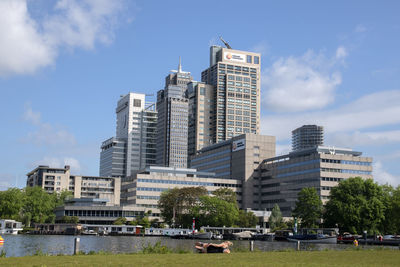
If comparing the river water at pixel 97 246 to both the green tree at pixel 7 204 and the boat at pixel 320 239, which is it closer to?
the boat at pixel 320 239

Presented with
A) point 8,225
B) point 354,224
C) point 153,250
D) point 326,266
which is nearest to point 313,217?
point 354,224

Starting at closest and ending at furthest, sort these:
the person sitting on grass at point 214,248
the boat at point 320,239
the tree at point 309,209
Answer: the person sitting on grass at point 214,248 < the boat at point 320,239 < the tree at point 309,209

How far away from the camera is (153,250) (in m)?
50.9

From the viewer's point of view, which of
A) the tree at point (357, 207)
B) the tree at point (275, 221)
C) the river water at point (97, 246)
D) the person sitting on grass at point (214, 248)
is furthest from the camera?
the tree at point (275, 221)

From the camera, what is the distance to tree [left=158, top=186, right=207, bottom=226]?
579ft

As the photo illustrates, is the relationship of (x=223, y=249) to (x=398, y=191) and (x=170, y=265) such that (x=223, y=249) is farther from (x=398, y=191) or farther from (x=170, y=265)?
(x=398, y=191)

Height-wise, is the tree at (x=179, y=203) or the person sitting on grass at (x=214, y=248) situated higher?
the tree at (x=179, y=203)

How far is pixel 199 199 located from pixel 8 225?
67910 millimetres

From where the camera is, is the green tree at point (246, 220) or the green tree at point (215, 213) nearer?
the green tree at point (215, 213)

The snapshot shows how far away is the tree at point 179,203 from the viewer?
177 metres

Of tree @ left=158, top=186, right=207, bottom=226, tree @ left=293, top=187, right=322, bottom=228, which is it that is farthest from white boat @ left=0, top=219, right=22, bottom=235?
tree @ left=293, top=187, right=322, bottom=228

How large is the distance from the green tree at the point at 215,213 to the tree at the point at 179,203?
378cm

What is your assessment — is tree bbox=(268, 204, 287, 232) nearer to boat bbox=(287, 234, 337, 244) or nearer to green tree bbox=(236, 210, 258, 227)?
green tree bbox=(236, 210, 258, 227)

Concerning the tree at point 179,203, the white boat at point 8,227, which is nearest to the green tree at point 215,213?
the tree at point 179,203
